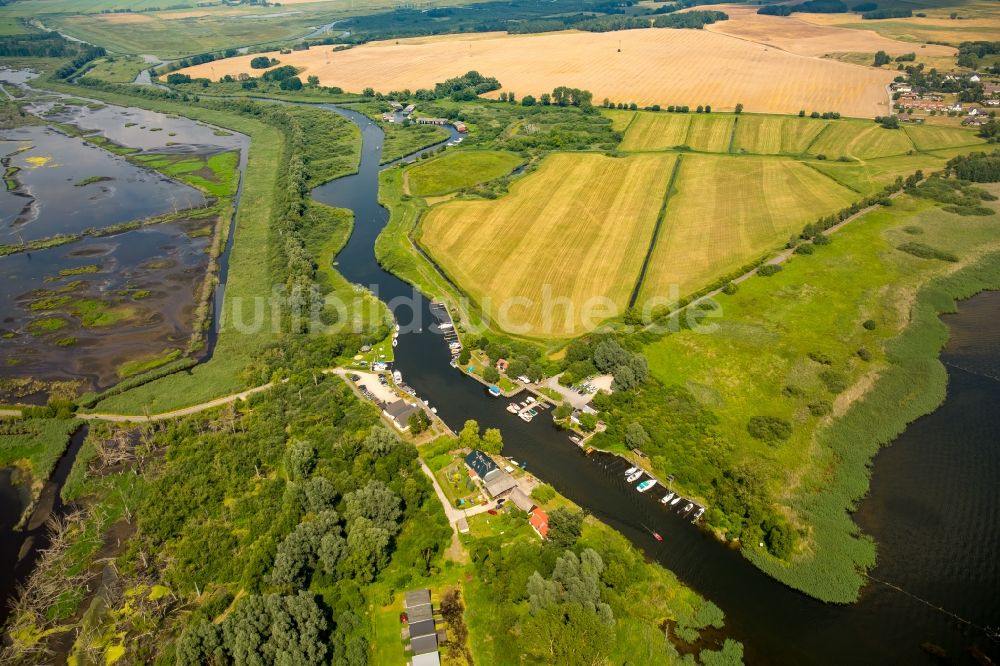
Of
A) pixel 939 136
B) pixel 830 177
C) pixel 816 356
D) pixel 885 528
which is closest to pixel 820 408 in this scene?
pixel 816 356

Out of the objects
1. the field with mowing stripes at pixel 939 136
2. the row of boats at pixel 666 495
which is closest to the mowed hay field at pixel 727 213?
the row of boats at pixel 666 495

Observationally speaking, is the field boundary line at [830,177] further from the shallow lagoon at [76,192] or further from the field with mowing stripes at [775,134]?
the shallow lagoon at [76,192]

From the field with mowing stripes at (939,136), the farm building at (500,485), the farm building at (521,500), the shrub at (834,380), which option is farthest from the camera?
the field with mowing stripes at (939,136)

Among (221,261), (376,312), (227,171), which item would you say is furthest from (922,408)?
(227,171)

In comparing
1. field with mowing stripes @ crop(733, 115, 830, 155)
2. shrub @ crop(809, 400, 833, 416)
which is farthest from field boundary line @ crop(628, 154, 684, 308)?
shrub @ crop(809, 400, 833, 416)

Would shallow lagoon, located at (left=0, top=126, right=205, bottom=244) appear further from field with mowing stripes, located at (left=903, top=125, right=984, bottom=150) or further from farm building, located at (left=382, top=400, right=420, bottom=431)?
field with mowing stripes, located at (left=903, top=125, right=984, bottom=150)

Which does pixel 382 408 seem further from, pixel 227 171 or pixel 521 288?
pixel 227 171
